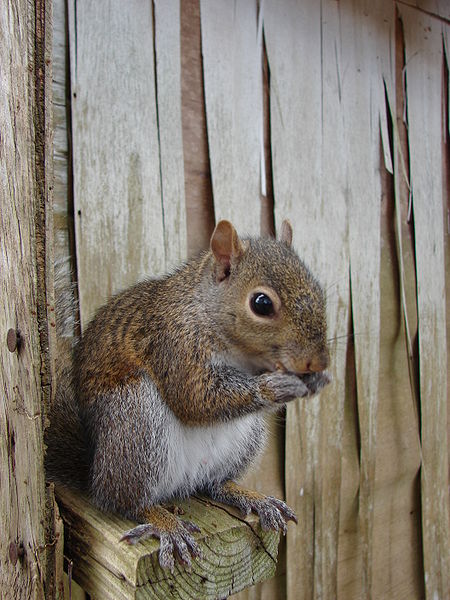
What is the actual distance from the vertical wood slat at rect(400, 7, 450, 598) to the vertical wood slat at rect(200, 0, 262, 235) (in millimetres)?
762

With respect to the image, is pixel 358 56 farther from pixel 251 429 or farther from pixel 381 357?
pixel 251 429

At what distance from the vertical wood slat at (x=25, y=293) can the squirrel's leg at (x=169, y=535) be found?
0.13 meters

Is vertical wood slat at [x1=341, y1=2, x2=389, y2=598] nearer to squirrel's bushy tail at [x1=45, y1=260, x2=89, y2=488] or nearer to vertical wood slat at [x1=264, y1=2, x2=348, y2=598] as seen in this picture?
vertical wood slat at [x1=264, y1=2, x2=348, y2=598]

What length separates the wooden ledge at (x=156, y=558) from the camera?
762 millimetres

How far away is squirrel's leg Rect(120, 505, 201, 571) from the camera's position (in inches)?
Answer: 31.0

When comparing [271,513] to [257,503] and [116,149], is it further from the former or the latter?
[116,149]

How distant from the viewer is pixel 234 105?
1583 mm

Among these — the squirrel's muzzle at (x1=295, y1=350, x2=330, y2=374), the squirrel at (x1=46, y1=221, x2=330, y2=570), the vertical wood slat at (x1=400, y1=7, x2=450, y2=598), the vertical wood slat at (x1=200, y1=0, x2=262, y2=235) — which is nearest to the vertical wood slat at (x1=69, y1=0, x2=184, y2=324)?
the vertical wood slat at (x1=200, y1=0, x2=262, y2=235)

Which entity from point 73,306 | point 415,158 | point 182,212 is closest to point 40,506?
point 73,306

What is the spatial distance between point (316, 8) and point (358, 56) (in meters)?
0.23

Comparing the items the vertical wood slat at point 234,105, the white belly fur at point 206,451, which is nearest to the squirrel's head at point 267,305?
the white belly fur at point 206,451

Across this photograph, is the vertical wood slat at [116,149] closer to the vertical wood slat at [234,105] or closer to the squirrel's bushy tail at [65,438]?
the vertical wood slat at [234,105]

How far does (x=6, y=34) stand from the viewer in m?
0.78

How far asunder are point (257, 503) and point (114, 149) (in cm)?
93
